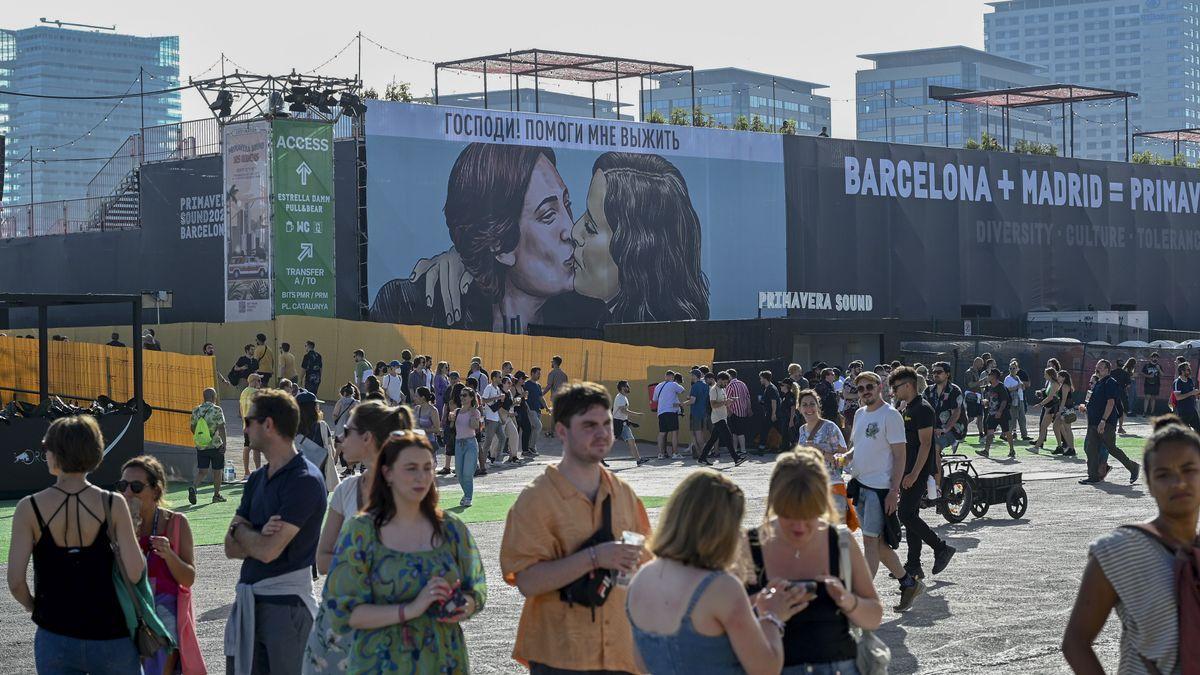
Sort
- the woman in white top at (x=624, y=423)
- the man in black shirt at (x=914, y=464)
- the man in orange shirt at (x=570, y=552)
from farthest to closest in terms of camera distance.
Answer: the woman in white top at (x=624, y=423), the man in black shirt at (x=914, y=464), the man in orange shirt at (x=570, y=552)

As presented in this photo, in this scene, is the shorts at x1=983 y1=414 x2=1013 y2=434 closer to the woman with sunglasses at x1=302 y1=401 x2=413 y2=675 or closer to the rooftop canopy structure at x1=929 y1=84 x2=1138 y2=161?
the woman with sunglasses at x1=302 y1=401 x2=413 y2=675

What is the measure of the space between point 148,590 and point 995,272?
177ft

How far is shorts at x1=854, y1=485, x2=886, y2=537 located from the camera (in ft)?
36.5

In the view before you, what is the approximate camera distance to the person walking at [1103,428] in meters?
20.7

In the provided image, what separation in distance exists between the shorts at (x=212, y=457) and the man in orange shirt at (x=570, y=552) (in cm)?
1546

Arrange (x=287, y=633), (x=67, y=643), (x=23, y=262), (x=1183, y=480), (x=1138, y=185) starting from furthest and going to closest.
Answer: (x=1138, y=185), (x=23, y=262), (x=287, y=633), (x=67, y=643), (x=1183, y=480)

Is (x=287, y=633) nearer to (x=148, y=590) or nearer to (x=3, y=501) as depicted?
(x=148, y=590)

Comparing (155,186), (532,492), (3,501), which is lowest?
(3,501)

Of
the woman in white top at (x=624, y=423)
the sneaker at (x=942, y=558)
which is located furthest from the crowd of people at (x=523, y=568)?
the woman in white top at (x=624, y=423)

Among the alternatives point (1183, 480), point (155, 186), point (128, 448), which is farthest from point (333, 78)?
point (1183, 480)

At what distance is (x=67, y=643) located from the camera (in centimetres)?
598

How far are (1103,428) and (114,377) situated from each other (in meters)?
14.9

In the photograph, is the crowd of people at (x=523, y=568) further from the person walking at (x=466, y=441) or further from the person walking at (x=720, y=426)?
the person walking at (x=720, y=426)

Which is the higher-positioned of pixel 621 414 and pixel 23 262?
pixel 23 262
